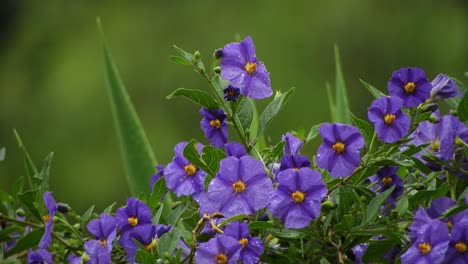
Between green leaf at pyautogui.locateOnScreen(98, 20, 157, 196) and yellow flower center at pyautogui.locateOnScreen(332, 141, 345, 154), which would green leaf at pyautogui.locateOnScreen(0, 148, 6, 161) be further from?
yellow flower center at pyautogui.locateOnScreen(332, 141, 345, 154)

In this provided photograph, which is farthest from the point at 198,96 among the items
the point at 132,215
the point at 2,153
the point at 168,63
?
the point at 168,63

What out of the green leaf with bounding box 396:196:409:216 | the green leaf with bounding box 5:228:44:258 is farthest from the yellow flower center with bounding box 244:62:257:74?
the green leaf with bounding box 5:228:44:258

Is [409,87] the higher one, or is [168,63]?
[409,87]

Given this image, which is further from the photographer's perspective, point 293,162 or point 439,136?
point 439,136

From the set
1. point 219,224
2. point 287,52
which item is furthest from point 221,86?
point 287,52

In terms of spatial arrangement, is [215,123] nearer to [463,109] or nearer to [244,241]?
[244,241]

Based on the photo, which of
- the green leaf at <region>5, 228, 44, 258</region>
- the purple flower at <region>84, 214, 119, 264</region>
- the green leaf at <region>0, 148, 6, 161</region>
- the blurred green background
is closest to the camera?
the purple flower at <region>84, 214, 119, 264</region>

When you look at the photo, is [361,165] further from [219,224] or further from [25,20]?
[25,20]

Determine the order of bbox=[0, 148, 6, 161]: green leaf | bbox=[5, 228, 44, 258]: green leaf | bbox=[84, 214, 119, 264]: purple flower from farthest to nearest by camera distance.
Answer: bbox=[0, 148, 6, 161]: green leaf, bbox=[5, 228, 44, 258]: green leaf, bbox=[84, 214, 119, 264]: purple flower
